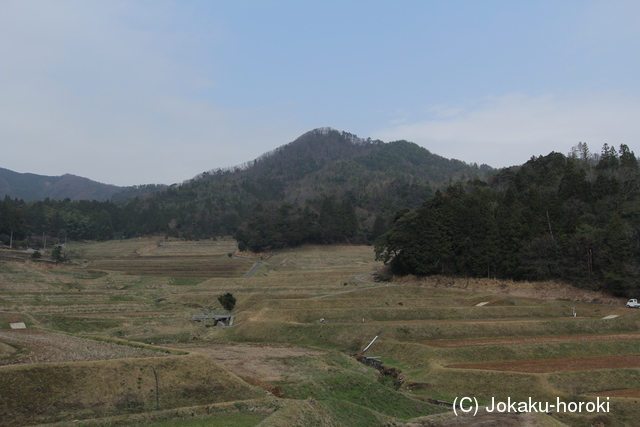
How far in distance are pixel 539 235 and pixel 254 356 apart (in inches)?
1597

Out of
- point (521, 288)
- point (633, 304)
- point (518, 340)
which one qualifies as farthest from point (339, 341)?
point (633, 304)

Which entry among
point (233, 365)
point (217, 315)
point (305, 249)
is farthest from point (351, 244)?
point (233, 365)

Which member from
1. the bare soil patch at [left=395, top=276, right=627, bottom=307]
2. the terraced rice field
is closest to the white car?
the bare soil patch at [left=395, top=276, right=627, bottom=307]

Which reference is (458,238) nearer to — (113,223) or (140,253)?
(140,253)

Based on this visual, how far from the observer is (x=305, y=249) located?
10888cm

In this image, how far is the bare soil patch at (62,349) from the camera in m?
21.4

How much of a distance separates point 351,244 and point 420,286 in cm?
5466

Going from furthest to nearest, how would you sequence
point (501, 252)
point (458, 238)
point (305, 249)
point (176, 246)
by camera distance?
point (176, 246)
point (305, 249)
point (458, 238)
point (501, 252)

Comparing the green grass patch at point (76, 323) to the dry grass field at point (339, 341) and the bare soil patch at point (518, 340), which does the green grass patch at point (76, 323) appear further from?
the bare soil patch at point (518, 340)

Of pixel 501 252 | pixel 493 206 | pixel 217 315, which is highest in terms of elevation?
pixel 493 206

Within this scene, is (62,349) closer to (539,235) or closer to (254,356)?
(254,356)

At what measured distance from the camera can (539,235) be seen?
2176 inches

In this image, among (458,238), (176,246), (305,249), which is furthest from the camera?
(176,246)

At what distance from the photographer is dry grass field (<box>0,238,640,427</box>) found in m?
19.0
